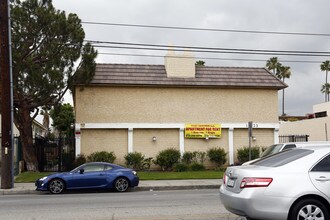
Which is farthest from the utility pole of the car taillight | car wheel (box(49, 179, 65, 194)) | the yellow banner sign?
the car taillight

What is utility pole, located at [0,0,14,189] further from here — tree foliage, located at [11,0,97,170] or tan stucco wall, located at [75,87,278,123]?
tan stucco wall, located at [75,87,278,123]

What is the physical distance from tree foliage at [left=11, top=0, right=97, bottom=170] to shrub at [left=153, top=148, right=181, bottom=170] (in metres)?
6.80

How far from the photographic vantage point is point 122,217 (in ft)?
32.7

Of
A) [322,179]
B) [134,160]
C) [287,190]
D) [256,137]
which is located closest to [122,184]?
[134,160]

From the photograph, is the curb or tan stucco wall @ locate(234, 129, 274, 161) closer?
the curb

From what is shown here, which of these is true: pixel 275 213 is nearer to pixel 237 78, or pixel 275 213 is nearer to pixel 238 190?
pixel 238 190

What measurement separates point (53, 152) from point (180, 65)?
9544mm

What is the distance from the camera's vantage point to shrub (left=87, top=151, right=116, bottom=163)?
84.9 feet

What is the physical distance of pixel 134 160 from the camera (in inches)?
1041

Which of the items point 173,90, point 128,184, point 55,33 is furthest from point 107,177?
point 173,90

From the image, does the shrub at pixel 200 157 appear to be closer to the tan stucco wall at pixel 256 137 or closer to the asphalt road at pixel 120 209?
the tan stucco wall at pixel 256 137

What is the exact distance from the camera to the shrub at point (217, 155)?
27.4 m

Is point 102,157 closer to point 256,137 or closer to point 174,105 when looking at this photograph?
point 174,105

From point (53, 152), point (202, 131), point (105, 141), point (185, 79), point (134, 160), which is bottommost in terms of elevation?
point (134, 160)
